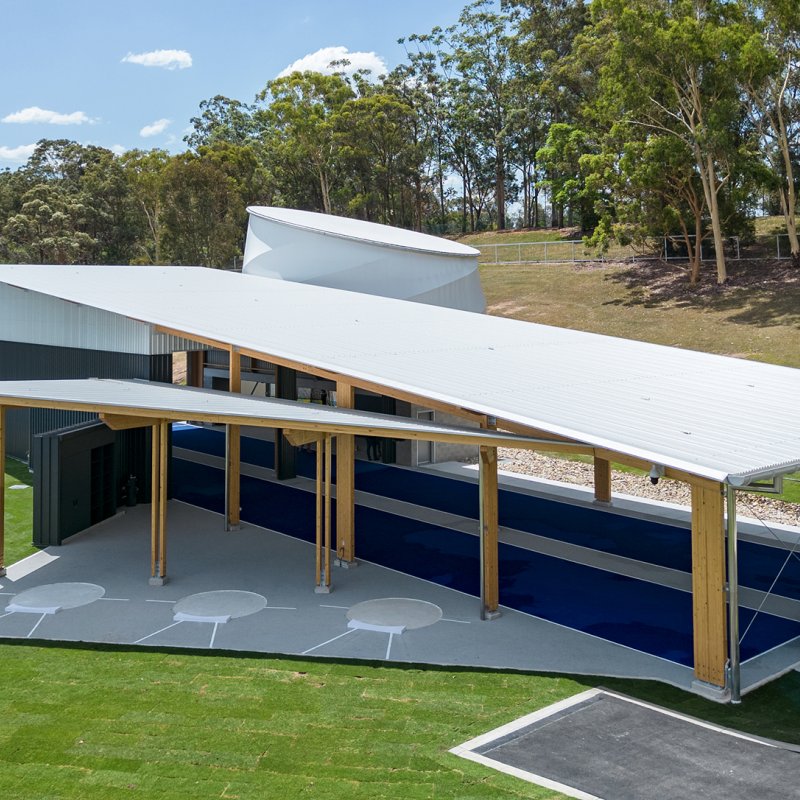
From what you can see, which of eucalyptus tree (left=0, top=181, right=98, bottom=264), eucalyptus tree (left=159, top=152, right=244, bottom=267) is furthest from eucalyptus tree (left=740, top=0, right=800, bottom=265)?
eucalyptus tree (left=0, top=181, right=98, bottom=264)

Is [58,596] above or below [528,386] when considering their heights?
below

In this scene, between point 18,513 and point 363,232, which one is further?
point 363,232

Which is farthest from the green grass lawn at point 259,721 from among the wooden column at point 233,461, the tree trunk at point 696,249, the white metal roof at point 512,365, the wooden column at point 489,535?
the tree trunk at point 696,249

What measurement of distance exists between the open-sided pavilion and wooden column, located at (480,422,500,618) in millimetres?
20

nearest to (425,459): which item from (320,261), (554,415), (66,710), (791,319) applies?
(320,261)

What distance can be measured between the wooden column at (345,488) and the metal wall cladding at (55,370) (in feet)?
21.0

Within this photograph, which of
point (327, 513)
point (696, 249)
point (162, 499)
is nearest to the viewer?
point (327, 513)

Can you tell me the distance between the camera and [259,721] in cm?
958

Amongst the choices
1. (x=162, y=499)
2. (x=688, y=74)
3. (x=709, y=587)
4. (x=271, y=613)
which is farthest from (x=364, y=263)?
(x=688, y=74)

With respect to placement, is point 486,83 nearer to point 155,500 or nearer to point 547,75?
point 547,75

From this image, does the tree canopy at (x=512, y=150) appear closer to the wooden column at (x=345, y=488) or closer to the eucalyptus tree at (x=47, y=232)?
the eucalyptus tree at (x=47, y=232)

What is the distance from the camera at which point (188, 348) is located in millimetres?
20953

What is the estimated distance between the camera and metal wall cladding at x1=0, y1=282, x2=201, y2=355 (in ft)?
67.4

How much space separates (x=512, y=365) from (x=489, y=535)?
357 cm
